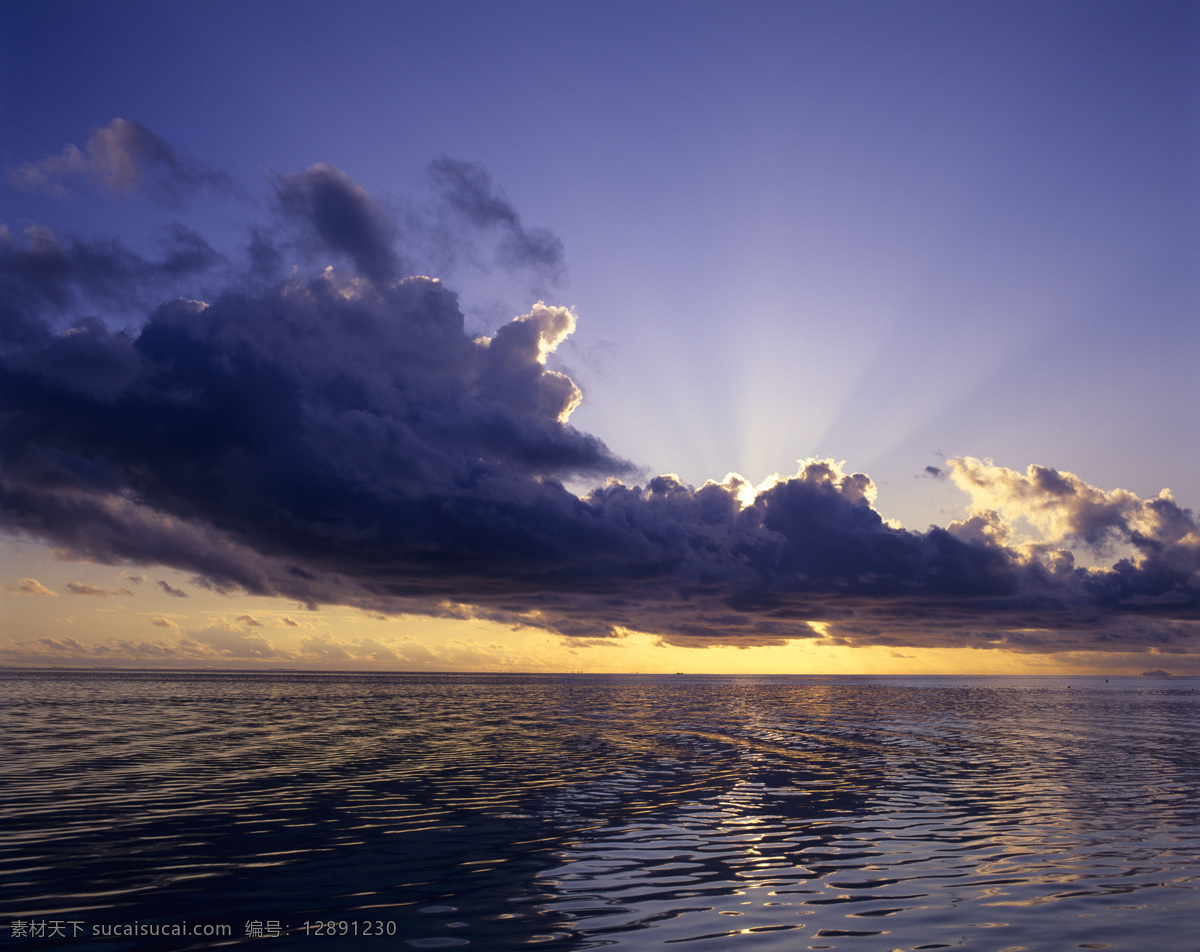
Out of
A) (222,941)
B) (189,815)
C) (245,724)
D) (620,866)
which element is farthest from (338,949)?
(245,724)

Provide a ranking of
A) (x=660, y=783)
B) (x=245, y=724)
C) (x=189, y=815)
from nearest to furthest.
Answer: (x=189, y=815), (x=660, y=783), (x=245, y=724)

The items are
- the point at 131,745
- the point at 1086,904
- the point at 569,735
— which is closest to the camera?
the point at 1086,904

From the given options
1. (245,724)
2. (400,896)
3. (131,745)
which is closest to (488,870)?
(400,896)

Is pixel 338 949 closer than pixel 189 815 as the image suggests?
Yes

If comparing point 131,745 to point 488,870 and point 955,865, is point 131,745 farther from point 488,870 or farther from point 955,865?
point 955,865

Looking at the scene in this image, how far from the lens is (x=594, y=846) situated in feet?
65.3

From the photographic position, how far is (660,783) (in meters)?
30.7

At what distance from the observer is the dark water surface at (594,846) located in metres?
13.6

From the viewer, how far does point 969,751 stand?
140 feet

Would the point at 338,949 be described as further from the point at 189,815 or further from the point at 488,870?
the point at 189,815

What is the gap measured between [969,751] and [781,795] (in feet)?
67.6

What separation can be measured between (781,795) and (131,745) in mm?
34187

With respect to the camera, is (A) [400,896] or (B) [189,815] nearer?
(A) [400,896]

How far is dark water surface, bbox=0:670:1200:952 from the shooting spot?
536 inches
